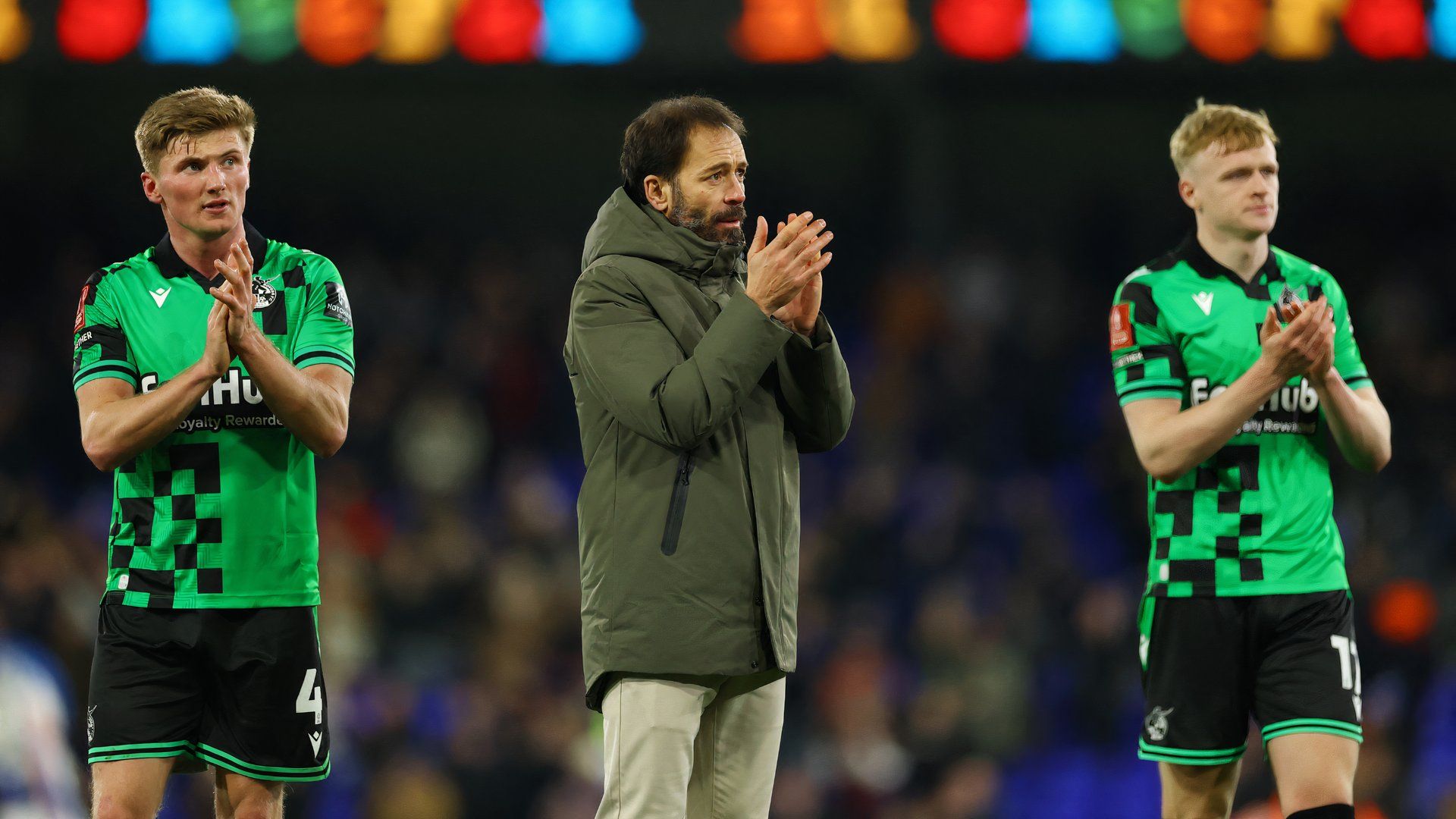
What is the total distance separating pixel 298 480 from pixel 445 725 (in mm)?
5190

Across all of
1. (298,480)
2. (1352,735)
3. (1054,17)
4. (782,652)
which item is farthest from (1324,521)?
(1054,17)

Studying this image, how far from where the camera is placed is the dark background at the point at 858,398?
29.2 feet

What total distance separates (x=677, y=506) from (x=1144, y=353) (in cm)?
149

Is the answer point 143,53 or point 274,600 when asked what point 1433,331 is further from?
point 274,600

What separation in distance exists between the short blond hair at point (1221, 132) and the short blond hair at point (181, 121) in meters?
2.49

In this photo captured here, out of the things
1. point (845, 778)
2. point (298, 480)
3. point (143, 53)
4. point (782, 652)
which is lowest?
point (845, 778)

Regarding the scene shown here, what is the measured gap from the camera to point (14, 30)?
8992mm

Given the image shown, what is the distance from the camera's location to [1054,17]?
9469mm

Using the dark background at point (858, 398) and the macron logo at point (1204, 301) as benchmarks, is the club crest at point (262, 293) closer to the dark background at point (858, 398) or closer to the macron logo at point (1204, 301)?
the macron logo at point (1204, 301)

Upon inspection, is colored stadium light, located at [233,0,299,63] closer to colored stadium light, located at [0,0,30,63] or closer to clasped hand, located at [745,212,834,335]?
colored stadium light, located at [0,0,30,63]

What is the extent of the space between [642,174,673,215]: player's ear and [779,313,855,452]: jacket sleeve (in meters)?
0.44

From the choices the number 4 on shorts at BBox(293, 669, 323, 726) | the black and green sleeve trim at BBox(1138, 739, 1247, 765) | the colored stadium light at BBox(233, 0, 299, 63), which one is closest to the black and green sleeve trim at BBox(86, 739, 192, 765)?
the number 4 on shorts at BBox(293, 669, 323, 726)

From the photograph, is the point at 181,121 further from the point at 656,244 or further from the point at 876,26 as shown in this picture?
the point at 876,26

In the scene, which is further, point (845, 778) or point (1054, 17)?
point (1054, 17)
